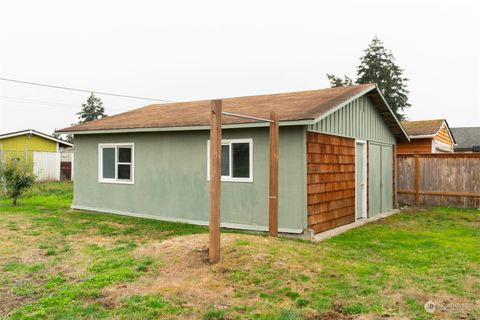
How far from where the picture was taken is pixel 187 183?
1072cm

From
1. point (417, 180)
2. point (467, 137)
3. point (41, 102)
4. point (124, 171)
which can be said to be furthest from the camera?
point (41, 102)

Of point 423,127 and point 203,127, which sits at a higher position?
point 423,127

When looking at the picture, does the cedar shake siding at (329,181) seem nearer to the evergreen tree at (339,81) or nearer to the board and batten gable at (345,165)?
the board and batten gable at (345,165)

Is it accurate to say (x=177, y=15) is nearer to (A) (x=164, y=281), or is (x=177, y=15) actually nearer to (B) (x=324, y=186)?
(B) (x=324, y=186)

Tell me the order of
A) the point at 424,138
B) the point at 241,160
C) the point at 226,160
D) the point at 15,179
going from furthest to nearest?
the point at 424,138 < the point at 15,179 < the point at 226,160 < the point at 241,160

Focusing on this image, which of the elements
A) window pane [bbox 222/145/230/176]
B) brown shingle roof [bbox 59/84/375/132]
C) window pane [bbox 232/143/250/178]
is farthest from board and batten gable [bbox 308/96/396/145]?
window pane [bbox 222/145/230/176]

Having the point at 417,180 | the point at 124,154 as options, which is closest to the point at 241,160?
the point at 124,154

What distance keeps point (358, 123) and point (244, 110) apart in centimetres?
326

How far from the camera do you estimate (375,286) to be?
5.32 m

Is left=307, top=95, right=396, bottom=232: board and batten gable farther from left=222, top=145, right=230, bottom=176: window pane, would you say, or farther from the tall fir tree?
the tall fir tree

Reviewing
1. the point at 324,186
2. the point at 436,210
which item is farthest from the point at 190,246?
the point at 436,210

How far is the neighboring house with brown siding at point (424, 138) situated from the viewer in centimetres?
2045

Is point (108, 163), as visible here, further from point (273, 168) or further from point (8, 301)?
point (8, 301)

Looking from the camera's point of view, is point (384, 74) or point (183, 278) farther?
point (384, 74)
